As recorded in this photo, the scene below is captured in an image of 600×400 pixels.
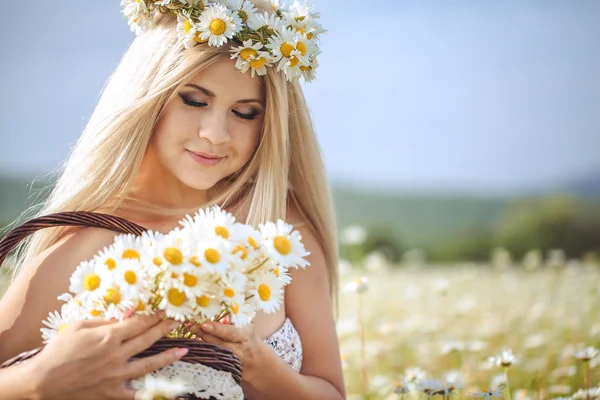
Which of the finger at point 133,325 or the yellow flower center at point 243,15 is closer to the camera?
the finger at point 133,325

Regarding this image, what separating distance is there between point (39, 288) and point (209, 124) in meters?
0.77

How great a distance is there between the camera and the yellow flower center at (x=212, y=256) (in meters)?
1.48

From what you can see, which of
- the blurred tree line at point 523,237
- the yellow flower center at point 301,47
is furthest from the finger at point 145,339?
the blurred tree line at point 523,237

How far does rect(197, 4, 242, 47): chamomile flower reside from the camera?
2.34 metres

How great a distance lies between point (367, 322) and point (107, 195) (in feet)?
7.81

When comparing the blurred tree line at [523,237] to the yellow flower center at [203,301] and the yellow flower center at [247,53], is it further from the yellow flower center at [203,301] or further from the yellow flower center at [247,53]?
the yellow flower center at [203,301]

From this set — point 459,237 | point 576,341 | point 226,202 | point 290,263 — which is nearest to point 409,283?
point 576,341

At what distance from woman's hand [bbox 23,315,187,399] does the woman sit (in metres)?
0.52

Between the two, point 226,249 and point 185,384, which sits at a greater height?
point 226,249

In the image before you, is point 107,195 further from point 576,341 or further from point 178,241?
point 576,341

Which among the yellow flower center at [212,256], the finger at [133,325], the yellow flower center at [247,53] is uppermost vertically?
the yellow flower center at [247,53]

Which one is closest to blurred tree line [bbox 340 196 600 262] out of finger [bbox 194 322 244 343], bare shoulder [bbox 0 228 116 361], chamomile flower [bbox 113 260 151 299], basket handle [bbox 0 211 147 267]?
bare shoulder [bbox 0 228 116 361]

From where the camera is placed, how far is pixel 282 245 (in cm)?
161

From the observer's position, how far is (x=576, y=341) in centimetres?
380
